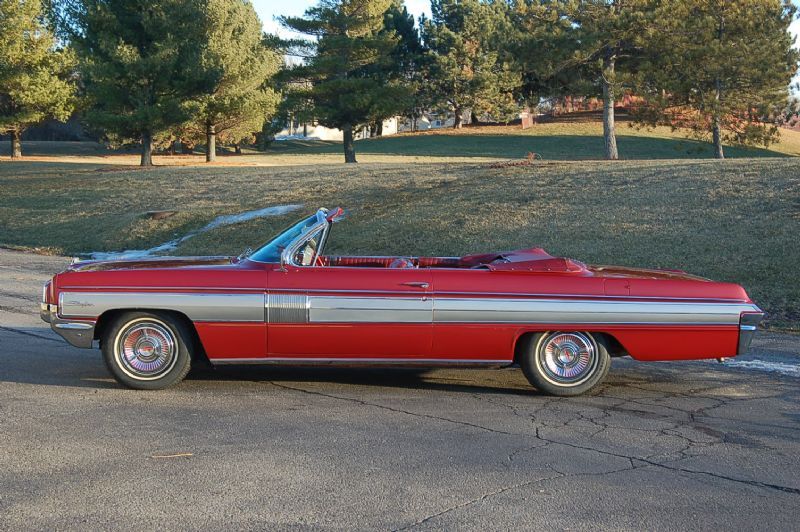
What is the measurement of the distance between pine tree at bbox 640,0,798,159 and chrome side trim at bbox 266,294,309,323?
1037 inches

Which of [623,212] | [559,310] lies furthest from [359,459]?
[623,212]

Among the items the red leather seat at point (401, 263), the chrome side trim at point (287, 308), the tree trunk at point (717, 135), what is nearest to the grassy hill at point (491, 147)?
the tree trunk at point (717, 135)

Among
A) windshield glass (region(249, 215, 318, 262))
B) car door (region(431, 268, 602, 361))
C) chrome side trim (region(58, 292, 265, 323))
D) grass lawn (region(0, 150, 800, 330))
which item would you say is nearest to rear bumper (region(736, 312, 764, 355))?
car door (region(431, 268, 602, 361))

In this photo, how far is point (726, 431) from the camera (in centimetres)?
587

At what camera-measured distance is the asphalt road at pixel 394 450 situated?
4340 millimetres

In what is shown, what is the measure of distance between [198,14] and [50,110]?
1254 centimetres

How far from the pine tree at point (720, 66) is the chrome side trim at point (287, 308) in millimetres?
26352

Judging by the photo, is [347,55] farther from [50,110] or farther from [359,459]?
[359,459]

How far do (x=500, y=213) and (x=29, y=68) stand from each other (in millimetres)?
32831

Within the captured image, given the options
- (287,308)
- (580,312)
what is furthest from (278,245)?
(580,312)

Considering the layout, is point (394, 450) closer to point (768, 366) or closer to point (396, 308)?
point (396, 308)

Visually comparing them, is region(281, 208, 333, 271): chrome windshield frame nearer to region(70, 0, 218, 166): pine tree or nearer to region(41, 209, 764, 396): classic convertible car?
region(41, 209, 764, 396): classic convertible car

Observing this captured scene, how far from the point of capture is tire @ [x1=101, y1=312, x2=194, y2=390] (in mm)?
6621

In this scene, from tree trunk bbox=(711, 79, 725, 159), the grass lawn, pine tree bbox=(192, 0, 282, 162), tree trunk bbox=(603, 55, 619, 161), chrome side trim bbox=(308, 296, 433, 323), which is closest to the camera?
chrome side trim bbox=(308, 296, 433, 323)
